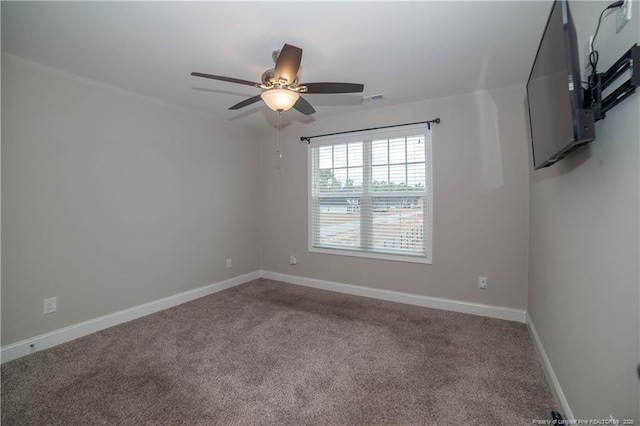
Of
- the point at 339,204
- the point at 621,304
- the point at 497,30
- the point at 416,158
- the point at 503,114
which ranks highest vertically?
the point at 497,30

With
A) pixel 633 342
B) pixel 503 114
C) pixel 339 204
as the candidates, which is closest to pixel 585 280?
pixel 633 342

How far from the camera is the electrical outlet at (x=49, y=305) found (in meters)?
2.45

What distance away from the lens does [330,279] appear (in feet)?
13.2

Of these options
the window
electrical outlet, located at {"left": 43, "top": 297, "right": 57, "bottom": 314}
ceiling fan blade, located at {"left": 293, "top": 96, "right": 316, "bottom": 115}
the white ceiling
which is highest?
the white ceiling

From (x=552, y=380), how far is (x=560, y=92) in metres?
1.80

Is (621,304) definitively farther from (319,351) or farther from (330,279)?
(330,279)

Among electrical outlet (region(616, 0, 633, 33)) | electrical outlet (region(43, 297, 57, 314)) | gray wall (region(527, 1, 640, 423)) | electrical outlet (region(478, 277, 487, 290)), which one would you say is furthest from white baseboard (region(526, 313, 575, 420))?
electrical outlet (region(43, 297, 57, 314))

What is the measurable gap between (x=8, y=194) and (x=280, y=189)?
2.88 meters

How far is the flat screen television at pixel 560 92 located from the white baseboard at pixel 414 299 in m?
1.99

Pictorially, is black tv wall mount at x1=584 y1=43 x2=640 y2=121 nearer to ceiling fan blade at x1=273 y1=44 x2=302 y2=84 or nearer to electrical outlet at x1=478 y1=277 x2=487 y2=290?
ceiling fan blade at x1=273 y1=44 x2=302 y2=84

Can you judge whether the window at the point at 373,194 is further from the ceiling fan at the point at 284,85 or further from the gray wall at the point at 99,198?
the ceiling fan at the point at 284,85

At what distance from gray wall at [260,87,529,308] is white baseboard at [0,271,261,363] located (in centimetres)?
209

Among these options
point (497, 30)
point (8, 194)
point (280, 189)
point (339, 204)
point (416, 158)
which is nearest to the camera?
point (497, 30)

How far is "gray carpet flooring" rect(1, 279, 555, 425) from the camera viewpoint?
167 cm
